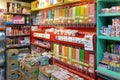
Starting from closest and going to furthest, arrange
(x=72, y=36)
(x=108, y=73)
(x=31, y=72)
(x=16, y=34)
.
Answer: (x=108, y=73) < (x=72, y=36) < (x=31, y=72) < (x=16, y=34)

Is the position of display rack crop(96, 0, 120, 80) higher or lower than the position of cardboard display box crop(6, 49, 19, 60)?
higher


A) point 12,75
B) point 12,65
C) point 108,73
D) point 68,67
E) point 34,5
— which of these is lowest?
point 12,75

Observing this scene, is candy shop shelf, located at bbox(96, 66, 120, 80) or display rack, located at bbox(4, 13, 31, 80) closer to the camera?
candy shop shelf, located at bbox(96, 66, 120, 80)

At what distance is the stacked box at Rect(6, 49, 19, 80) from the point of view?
4.97 m

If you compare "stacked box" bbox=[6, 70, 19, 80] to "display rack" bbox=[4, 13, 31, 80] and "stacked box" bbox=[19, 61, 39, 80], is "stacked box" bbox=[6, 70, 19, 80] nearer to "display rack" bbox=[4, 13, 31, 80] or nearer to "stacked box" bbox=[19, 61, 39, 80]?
"display rack" bbox=[4, 13, 31, 80]

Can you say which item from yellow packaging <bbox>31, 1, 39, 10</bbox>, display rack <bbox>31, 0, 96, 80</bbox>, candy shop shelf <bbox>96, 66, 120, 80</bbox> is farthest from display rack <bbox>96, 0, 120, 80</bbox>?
yellow packaging <bbox>31, 1, 39, 10</bbox>

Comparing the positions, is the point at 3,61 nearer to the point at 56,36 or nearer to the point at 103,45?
the point at 56,36

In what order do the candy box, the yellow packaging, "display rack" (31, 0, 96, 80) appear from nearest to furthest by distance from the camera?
"display rack" (31, 0, 96, 80) → the candy box → the yellow packaging

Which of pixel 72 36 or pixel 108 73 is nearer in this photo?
pixel 108 73

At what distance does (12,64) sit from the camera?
501 cm

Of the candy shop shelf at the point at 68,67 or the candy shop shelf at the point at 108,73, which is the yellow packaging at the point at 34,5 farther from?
the candy shop shelf at the point at 108,73

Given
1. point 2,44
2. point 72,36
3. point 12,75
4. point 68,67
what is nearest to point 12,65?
point 12,75

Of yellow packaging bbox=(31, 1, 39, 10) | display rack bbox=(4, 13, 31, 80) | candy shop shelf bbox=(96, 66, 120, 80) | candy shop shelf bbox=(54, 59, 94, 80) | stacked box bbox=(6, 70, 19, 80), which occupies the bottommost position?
stacked box bbox=(6, 70, 19, 80)

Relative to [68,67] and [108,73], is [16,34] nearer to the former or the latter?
[68,67]
